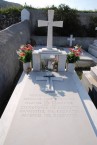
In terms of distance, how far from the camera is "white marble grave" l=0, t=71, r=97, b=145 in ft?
10.5

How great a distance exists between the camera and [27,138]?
3.20 m

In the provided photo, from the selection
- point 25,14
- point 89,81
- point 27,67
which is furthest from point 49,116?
point 25,14

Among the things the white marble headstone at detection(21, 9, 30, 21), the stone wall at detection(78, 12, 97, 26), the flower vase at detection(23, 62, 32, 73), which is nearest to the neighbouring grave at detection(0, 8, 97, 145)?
the flower vase at detection(23, 62, 32, 73)

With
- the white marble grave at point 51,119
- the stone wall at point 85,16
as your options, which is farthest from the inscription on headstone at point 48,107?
the stone wall at point 85,16

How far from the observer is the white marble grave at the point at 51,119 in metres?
3.20

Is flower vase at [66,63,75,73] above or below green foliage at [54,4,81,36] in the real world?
below

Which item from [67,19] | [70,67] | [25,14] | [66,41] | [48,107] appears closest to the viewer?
[48,107]

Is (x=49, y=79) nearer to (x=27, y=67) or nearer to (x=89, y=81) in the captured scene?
(x=27, y=67)

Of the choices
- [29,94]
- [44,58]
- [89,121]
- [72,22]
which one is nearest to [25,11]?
[72,22]

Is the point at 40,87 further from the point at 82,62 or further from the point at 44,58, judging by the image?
the point at 82,62

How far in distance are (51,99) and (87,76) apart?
2694mm

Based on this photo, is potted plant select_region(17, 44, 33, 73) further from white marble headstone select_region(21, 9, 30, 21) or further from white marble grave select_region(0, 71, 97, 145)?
white marble headstone select_region(21, 9, 30, 21)

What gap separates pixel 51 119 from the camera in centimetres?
369

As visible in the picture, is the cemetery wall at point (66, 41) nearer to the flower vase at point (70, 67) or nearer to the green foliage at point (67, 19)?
the green foliage at point (67, 19)
